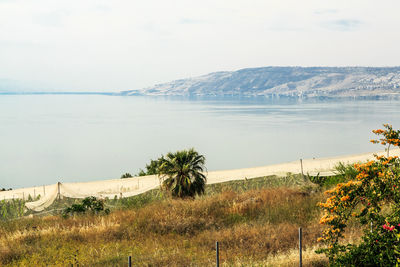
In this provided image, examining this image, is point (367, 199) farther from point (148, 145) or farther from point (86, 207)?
point (148, 145)

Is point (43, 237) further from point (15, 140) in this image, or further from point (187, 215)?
point (15, 140)

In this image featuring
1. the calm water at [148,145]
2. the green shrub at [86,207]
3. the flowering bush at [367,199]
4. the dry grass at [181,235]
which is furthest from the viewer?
the calm water at [148,145]

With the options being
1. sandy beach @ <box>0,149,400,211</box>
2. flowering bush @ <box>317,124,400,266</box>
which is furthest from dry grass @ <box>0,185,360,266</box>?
sandy beach @ <box>0,149,400,211</box>

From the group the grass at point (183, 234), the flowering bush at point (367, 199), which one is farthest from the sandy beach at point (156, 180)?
the flowering bush at point (367, 199)

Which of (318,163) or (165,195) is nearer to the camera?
(165,195)

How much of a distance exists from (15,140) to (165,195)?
4075 inches

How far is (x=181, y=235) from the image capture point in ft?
51.3

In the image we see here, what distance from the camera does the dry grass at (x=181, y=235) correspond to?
485 inches

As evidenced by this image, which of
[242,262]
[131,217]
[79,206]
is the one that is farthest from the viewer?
[79,206]

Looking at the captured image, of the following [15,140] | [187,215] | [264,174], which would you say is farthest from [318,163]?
[15,140]

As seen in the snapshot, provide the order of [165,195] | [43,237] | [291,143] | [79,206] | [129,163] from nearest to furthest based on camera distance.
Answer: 1. [43,237]
2. [79,206]
3. [165,195]
4. [129,163]
5. [291,143]

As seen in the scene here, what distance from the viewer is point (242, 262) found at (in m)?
11.6

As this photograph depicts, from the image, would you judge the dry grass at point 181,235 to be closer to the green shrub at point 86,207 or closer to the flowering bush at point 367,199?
the green shrub at point 86,207

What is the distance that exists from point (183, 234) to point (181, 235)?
80mm
